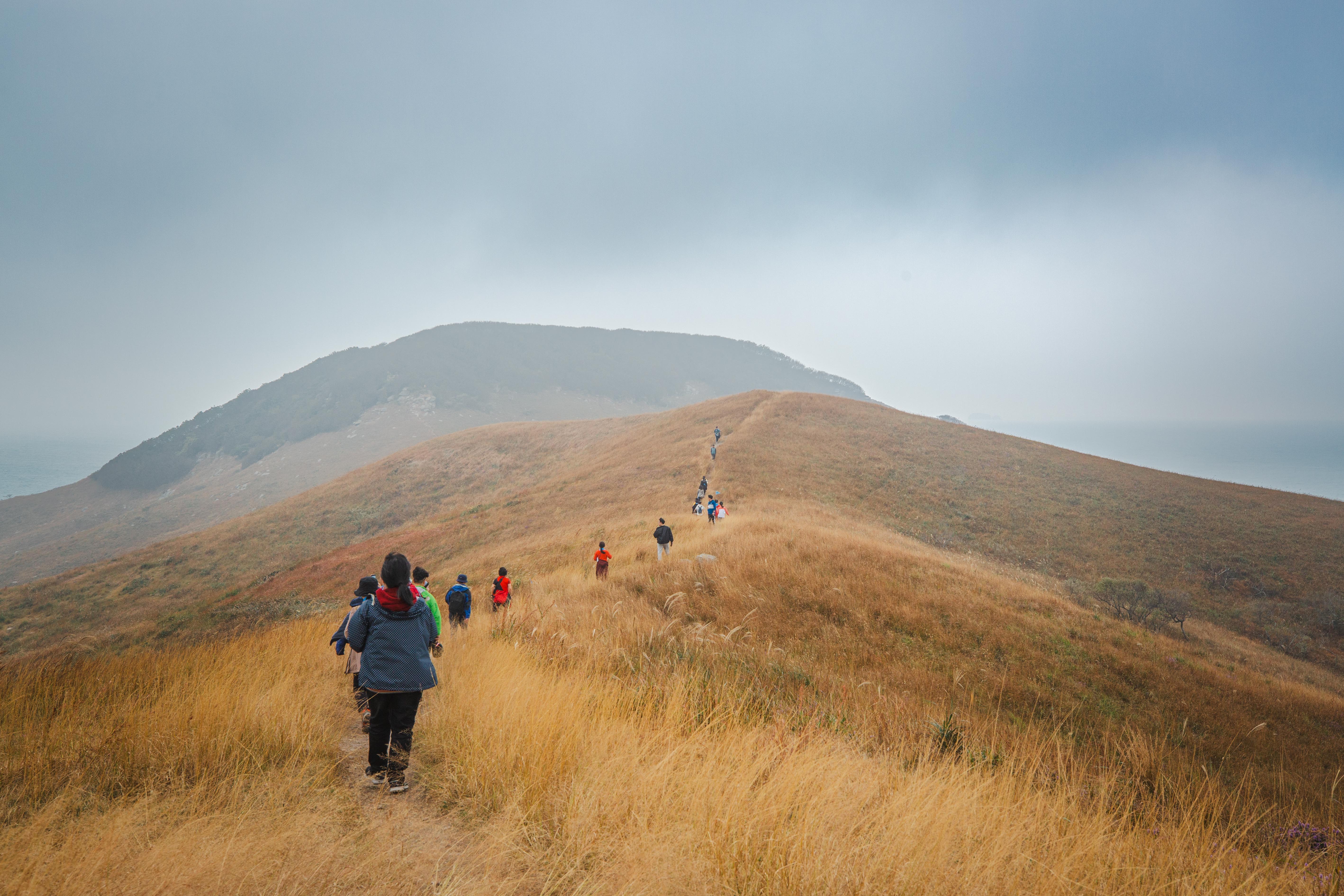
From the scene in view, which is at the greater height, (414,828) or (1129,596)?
(414,828)

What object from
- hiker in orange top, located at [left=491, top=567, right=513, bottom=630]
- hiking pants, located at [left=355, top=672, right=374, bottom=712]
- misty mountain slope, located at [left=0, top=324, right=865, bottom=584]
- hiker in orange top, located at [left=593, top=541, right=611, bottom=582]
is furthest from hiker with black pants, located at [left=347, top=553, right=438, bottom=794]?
misty mountain slope, located at [left=0, top=324, right=865, bottom=584]

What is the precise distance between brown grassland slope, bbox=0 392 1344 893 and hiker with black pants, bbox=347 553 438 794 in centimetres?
31

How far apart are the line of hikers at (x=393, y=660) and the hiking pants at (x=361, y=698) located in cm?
35

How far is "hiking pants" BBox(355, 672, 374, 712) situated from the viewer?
475 cm

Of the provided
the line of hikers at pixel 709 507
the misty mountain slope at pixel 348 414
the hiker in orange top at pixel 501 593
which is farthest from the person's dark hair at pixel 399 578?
the misty mountain slope at pixel 348 414

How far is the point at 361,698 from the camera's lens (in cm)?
486

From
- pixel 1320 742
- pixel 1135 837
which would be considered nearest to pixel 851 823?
pixel 1135 837

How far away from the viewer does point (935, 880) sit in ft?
7.36

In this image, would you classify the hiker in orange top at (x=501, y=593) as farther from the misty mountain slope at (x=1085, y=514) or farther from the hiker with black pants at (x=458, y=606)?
the misty mountain slope at (x=1085, y=514)

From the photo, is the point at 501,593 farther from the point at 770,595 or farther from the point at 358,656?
the point at 770,595


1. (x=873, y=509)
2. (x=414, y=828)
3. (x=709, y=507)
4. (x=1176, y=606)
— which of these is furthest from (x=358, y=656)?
(x=1176, y=606)

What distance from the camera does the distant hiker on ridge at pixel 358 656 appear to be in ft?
13.8

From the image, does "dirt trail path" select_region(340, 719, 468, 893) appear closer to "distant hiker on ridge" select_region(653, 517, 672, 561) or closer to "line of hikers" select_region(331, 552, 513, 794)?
"line of hikers" select_region(331, 552, 513, 794)

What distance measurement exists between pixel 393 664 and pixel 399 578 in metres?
0.66
